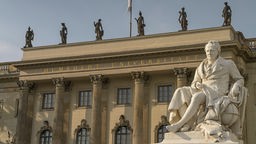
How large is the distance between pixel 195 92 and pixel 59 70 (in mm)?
36221

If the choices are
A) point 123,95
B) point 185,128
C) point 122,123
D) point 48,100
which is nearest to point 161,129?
point 122,123

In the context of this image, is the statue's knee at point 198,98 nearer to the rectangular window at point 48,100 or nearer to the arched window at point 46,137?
the arched window at point 46,137

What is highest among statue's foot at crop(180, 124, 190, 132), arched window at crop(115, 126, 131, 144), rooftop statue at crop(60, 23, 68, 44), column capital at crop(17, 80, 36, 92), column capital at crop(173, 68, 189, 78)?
rooftop statue at crop(60, 23, 68, 44)

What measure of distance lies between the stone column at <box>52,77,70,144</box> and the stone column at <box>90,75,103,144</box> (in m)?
2.80

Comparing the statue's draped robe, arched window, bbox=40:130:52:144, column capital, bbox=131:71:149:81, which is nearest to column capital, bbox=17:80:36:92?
arched window, bbox=40:130:52:144

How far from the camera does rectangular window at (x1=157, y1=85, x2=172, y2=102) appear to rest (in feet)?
140

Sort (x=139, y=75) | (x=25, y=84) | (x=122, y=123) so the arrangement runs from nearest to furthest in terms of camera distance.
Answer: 1. (x=139, y=75)
2. (x=122, y=123)
3. (x=25, y=84)

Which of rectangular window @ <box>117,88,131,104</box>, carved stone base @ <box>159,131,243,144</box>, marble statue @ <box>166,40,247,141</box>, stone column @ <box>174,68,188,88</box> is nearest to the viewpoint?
carved stone base @ <box>159,131,243,144</box>

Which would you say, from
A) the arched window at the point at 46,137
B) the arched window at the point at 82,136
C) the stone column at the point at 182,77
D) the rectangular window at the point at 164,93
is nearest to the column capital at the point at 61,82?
the arched window at the point at 82,136

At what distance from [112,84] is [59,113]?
4.76m

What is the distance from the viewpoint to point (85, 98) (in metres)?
45.5

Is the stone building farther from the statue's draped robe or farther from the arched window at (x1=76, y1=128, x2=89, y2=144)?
the statue's draped robe

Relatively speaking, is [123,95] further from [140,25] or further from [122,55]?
[140,25]

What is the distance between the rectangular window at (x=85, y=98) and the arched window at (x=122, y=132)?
3223 mm
